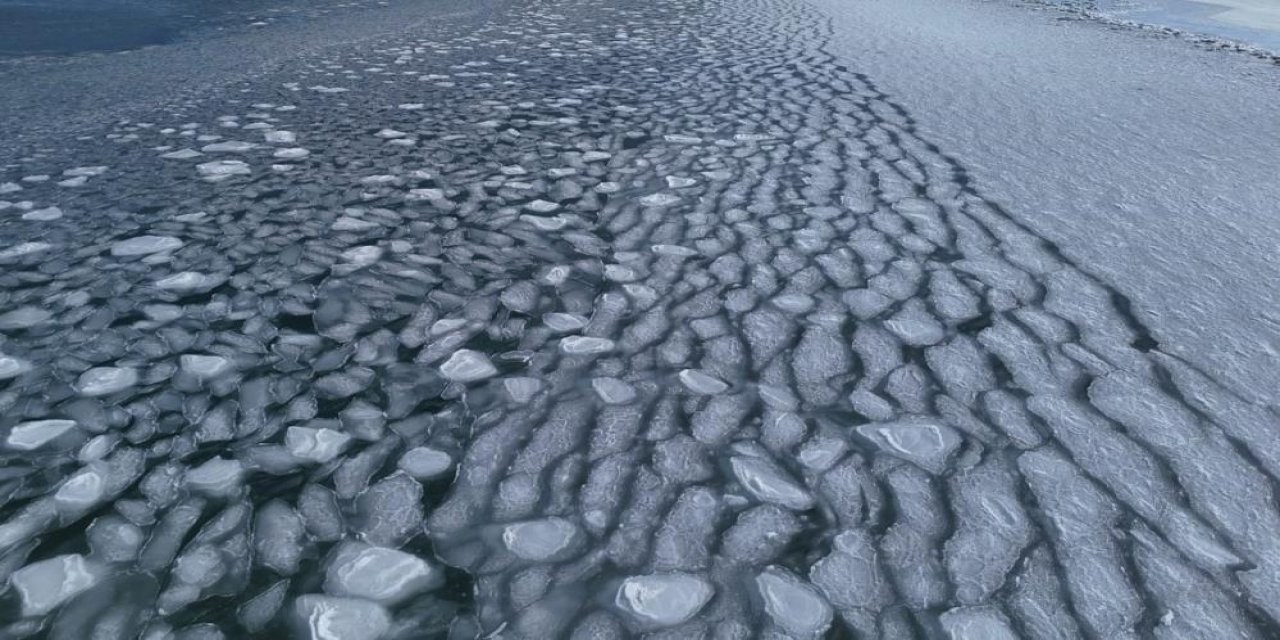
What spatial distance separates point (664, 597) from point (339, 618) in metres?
0.45

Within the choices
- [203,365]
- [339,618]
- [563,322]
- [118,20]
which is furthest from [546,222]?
[118,20]

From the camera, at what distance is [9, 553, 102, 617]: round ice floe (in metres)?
1.11

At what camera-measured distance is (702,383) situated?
1646 mm

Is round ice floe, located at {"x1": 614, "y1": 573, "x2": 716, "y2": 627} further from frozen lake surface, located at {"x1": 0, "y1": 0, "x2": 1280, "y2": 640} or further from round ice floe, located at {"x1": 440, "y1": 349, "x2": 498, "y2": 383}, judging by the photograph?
round ice floe, located at {"x1": 440, "y1": 349, "x2": 498, "y2": 383}

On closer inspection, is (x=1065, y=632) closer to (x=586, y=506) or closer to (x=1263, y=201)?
(x=586, y=506)

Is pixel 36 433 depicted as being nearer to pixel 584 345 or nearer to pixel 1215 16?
pixel 584 345

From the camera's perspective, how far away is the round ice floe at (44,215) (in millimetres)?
2416

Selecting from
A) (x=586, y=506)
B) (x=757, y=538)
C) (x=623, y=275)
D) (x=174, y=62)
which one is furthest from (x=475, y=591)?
(x=174, y=62)

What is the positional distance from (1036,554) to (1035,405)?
43cm

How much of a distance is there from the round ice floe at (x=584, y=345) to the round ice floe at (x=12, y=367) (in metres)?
1.09

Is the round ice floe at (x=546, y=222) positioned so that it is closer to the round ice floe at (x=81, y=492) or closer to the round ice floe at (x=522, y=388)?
the round ice floe at (x=522, y=388)

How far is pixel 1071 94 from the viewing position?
423 centimetres

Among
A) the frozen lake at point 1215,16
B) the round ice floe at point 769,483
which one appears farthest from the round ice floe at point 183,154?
the frozen lake at point 1215,16

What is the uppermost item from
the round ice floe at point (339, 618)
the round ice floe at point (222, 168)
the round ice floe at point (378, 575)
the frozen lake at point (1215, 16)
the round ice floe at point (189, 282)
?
the frozen lake at point (1215, 16)
